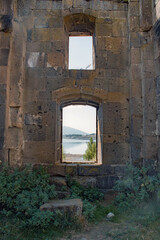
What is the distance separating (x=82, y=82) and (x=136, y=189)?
9.63 ft

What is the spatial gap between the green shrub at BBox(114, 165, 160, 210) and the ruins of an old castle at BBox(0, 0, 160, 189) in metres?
0.51

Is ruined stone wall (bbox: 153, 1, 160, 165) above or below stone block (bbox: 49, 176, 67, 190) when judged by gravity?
above

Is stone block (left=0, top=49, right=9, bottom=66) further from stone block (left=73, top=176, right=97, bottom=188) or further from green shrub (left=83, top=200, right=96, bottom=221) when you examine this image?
green shrub (left=83, top=200, right=96, bottom=221)

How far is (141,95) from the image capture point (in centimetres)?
517

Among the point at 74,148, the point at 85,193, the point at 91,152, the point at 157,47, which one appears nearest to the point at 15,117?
the point at 85,193

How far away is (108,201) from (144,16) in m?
4.81

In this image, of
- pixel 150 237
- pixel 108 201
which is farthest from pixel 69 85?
pixel 150 237

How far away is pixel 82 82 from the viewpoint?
5320 millimetres

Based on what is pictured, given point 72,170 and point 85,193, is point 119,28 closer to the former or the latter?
point 72,170

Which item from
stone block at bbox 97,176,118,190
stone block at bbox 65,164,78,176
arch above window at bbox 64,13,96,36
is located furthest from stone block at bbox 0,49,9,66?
stone block at bbox 97,176,118,190

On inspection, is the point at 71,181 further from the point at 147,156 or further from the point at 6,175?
the point at 147,156

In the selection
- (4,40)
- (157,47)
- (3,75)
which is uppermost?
(4,40)

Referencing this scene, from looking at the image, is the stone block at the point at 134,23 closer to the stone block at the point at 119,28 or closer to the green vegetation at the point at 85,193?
the stone block at the point at 119,28

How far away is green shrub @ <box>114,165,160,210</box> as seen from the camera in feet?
13.5
